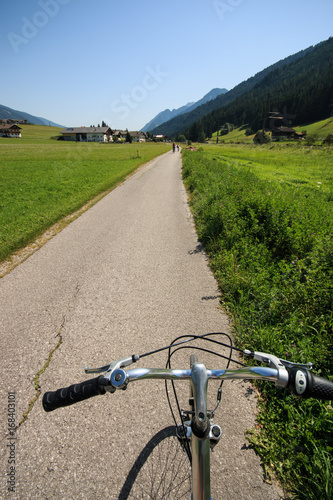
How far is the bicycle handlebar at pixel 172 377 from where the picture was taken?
1.28 meters

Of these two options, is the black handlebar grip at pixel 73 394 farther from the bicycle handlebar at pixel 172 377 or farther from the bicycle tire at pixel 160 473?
the bicycle tire at pixel 160 473

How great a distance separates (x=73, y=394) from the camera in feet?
4.48

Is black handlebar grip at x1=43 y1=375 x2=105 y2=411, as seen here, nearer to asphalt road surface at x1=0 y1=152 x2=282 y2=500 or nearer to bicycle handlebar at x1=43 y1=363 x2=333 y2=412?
bicycle handlebar at x1=43 y1=363 x2=333 y2=412

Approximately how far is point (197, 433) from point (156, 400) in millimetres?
1935

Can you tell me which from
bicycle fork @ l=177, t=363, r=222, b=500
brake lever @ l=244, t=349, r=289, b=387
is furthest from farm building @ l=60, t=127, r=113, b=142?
bicycle fork @ l=177, t=363, r=222, b=500

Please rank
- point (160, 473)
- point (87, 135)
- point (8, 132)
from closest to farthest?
point (160, 473)
point (8, 132)
point (87, 135)

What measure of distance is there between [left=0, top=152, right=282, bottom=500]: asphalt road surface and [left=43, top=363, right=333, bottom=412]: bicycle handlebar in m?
1.47

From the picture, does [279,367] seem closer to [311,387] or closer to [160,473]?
[311,387]

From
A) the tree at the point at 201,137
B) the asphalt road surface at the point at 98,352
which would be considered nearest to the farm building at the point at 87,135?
the tree at the point at 201,137

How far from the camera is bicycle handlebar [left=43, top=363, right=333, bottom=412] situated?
4.20 feet

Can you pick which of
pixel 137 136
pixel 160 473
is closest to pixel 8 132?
pixel 137 136

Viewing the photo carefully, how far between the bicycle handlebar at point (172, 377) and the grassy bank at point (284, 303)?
1301 millimetres

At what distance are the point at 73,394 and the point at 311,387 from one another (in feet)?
4.42

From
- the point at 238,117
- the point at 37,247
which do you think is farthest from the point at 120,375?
the point at 238,117
